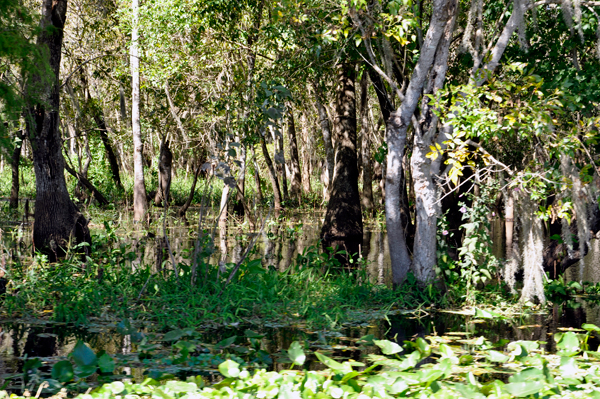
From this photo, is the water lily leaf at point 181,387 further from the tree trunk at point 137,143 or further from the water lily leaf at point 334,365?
the tree trunk at point 137,143

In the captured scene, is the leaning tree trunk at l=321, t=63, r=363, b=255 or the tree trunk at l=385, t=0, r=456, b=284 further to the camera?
the leaning tree trunk at l=321, t=63, r=363, b=255

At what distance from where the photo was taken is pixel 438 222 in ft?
31.4

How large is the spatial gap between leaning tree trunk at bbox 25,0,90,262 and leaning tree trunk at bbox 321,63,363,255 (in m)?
6.39

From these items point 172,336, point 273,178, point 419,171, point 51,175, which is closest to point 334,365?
point 172,336

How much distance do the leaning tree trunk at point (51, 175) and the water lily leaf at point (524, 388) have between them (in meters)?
11.5

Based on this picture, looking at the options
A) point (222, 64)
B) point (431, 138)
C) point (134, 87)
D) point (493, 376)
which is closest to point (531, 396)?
point (493, 376)

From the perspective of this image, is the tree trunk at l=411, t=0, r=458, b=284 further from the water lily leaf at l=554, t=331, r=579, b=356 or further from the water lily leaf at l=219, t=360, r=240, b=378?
the water lily leaf at l=219, t=360, r=240, b=378

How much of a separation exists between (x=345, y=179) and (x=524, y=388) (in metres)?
12.8

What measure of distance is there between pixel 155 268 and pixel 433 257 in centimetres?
572

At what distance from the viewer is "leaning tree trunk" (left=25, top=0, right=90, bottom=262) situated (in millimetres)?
14156

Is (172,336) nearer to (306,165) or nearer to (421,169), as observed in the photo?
(421,169)

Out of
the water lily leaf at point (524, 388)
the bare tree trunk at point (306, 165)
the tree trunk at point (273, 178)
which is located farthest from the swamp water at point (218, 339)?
the bare tree trunk at point (306, 165)

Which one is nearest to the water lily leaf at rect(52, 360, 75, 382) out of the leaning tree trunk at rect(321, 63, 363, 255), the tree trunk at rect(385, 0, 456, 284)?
the tree trunk at rect(385, 0, 456, 284)

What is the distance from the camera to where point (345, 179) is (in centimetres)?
1712
